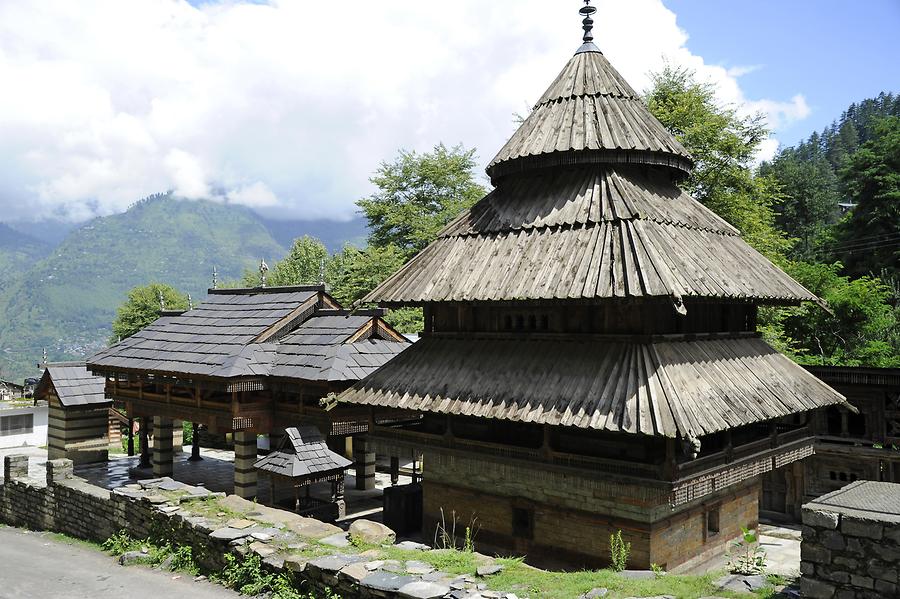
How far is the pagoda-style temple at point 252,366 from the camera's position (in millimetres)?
18672

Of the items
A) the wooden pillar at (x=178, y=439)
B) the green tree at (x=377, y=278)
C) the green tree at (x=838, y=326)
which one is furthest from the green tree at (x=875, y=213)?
the wooden pillar at (x=178, y=439)

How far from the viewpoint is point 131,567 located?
42.8 ft

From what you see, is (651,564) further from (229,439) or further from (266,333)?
(229,439)

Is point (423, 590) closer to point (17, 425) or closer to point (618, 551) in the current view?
point (618, 551)

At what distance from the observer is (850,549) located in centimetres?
736

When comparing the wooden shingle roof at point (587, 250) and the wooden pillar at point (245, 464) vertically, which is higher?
the wooden shingle roof at point (587, 250)

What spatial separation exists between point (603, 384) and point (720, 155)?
22.1m

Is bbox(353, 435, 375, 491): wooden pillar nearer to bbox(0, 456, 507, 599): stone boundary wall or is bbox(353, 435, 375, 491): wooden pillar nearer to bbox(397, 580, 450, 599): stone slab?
bbox(0, 456, 507, 599): stone boundary wall

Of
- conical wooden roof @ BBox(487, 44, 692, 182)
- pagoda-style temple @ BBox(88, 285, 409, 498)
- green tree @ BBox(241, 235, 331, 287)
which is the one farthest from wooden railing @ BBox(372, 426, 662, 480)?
green tree @ BBox(241, 235, 331, 287)

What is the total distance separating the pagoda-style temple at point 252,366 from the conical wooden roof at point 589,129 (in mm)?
6649

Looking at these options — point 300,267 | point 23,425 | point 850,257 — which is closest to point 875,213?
point 850,257

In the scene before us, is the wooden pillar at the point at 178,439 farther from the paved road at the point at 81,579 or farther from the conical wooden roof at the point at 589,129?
the conical wooden roof at the point at 589,129

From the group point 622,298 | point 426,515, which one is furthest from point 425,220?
point 622,298

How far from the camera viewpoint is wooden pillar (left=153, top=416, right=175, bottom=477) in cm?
2302
